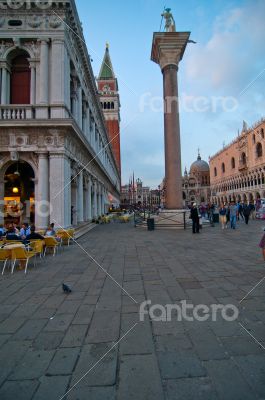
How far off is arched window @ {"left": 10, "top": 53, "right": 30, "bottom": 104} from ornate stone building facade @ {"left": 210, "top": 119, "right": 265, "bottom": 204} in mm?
56776

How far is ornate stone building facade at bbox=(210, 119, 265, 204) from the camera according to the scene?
5859 centimetres

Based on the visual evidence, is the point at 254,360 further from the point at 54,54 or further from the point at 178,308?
the point at 54,54

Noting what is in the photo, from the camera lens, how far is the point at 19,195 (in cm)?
1505

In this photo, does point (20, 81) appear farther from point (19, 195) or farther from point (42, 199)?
point (42, 199)

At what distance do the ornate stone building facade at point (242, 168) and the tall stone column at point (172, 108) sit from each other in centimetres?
4837

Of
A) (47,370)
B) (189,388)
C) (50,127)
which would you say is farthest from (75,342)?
(50,127)

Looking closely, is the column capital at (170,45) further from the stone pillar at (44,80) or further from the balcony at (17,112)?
the balcony at (17,112)

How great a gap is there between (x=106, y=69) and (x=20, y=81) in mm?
67108

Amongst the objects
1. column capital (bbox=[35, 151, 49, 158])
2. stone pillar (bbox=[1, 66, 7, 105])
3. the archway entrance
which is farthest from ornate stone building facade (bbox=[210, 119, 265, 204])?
stone pillar (bbox=[1, 66, 7, 105])

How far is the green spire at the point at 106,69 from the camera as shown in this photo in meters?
70.9

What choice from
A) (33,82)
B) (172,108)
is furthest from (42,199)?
(172,108)

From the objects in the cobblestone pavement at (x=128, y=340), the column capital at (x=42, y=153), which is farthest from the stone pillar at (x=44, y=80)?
the cobblestone pavement at (x=128, y=340)

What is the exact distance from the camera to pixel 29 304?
4.23m

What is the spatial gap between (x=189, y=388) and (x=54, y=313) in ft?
A: 8.13
